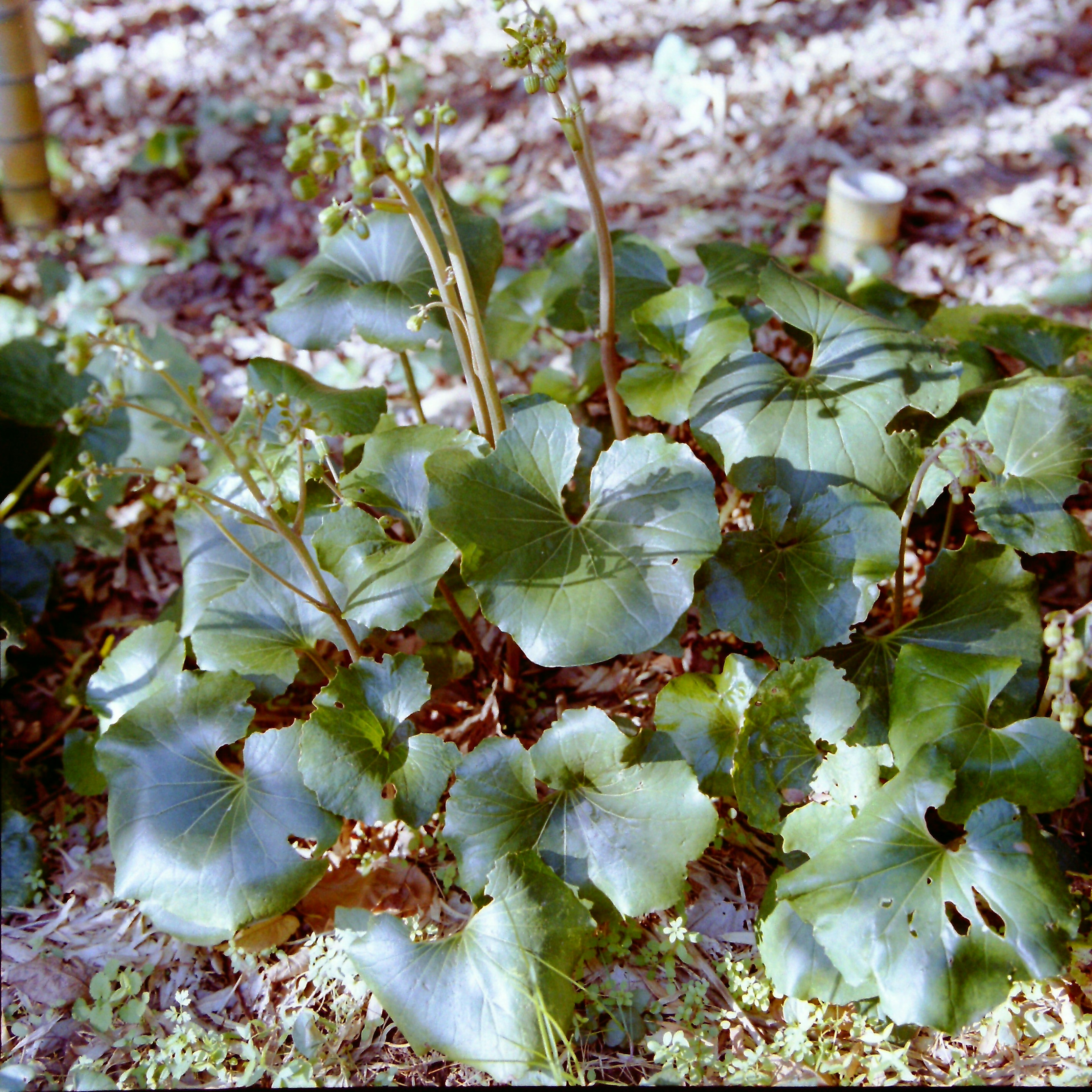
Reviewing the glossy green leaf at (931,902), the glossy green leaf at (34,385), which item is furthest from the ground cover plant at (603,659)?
the glossy green leaf at (34,385)

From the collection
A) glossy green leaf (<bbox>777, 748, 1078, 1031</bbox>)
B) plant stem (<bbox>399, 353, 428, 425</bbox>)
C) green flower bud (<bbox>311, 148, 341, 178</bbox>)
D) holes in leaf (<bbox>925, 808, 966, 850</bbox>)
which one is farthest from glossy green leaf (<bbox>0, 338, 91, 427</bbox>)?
holes in leaf (<bbox>925, 808, 966, 850</bbox>)

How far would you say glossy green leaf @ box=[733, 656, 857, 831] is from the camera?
1.89 m

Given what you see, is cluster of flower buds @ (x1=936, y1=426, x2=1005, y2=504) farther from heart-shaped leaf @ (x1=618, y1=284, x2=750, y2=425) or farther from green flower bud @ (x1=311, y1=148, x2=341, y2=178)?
green flower bud @ (x1=311, y1=148, x2=341, y2=178)

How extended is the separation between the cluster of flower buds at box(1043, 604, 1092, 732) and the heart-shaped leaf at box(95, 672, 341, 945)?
141 cm

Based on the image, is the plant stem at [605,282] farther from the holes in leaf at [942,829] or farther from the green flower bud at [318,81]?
the holes in leaf at [942,829]

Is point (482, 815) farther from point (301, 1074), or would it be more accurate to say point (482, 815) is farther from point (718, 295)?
point (718, 295)

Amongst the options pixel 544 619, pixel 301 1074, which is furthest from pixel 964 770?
pixel 301 1074

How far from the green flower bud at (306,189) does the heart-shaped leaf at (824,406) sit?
999 millimetres

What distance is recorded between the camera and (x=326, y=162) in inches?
58.6

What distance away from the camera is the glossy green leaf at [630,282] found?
2.47 m

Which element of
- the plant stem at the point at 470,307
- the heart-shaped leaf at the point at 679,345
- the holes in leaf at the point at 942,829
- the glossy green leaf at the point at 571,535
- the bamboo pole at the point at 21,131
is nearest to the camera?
the plant stem at the point at 470,307

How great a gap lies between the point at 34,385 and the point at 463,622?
5.66ft

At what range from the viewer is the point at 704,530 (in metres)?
1.86

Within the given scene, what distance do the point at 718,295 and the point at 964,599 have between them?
3.35 ft
